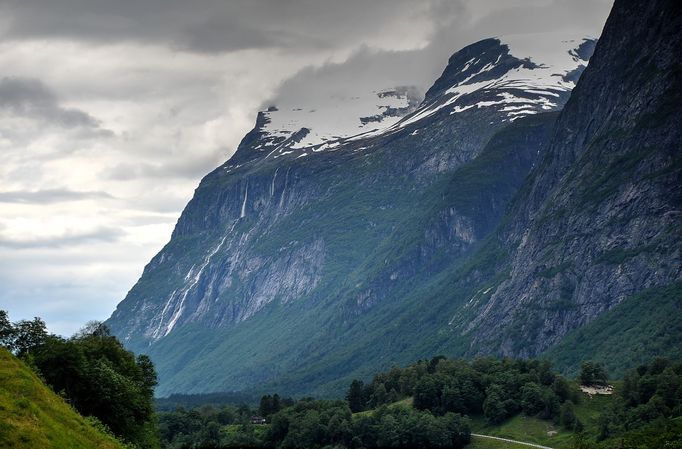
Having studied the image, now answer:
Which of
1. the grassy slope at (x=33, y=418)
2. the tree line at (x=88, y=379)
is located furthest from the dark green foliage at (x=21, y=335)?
the grassy slope at (x=33, y=418)

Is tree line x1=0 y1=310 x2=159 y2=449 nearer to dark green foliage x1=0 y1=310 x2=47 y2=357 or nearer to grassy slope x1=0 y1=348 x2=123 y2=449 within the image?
dark green foliage x1=0 y1=310 x2=47 y2=357

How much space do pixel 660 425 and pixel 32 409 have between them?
471ft

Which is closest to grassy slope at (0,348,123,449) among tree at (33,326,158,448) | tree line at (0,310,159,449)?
tree line at (0,310,159,449)

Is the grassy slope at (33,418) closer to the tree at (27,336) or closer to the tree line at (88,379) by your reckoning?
the tree line at (88,379)

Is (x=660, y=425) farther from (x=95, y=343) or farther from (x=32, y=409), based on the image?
(x=32, y=409)

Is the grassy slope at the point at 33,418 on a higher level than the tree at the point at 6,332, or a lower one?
lower

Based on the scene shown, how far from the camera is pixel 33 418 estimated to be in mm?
77500

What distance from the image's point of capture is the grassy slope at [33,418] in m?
72.6

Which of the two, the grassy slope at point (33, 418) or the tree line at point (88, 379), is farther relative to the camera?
the tree line at point (88, 379)

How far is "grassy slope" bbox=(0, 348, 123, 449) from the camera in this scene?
72562 mm

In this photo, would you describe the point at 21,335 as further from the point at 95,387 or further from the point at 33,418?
the point at 33,418

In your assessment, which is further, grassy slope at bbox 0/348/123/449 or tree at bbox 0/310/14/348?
tree at bbox 0/310/14/348

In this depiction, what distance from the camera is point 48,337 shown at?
139000 mm

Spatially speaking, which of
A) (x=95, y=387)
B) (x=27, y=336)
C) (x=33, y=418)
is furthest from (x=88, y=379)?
(x=33, y=418)
